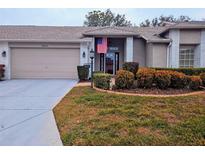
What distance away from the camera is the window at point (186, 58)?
20.1m

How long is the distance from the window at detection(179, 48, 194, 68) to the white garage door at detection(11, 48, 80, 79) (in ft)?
26.1

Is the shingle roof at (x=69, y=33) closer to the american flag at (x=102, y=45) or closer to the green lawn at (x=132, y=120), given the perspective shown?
the american flag at (x=102, y=45)

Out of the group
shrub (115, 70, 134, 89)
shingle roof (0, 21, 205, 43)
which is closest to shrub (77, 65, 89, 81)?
shingle roof (0, 21, 205, 43)

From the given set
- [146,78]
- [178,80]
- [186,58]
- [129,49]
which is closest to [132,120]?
[146,78]

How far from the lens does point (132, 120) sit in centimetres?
703

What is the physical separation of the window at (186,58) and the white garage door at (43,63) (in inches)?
313

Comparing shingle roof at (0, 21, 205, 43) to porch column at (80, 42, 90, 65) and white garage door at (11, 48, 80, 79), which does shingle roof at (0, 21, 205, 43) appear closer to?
porch column at (80, 42, 90, 65)

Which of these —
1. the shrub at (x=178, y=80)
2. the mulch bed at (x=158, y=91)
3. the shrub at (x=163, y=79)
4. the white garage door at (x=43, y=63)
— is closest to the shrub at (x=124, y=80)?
the mulch bed at (x=158, y=91)

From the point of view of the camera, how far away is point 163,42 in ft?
65.9

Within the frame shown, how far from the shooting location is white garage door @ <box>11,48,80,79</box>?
19547 mm

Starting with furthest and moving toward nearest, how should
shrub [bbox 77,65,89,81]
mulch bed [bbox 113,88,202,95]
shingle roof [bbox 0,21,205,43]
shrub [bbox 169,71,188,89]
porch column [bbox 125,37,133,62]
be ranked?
1. porch column [bbox 125,37,133,62]
2. shingle roof [bbox 0,21,205,43]
3. shrub [bbox 77,65,89,81]
4. shrub [bbox 169,71,188,89]
5. mulch bed [bbox 113,88,202,95]
